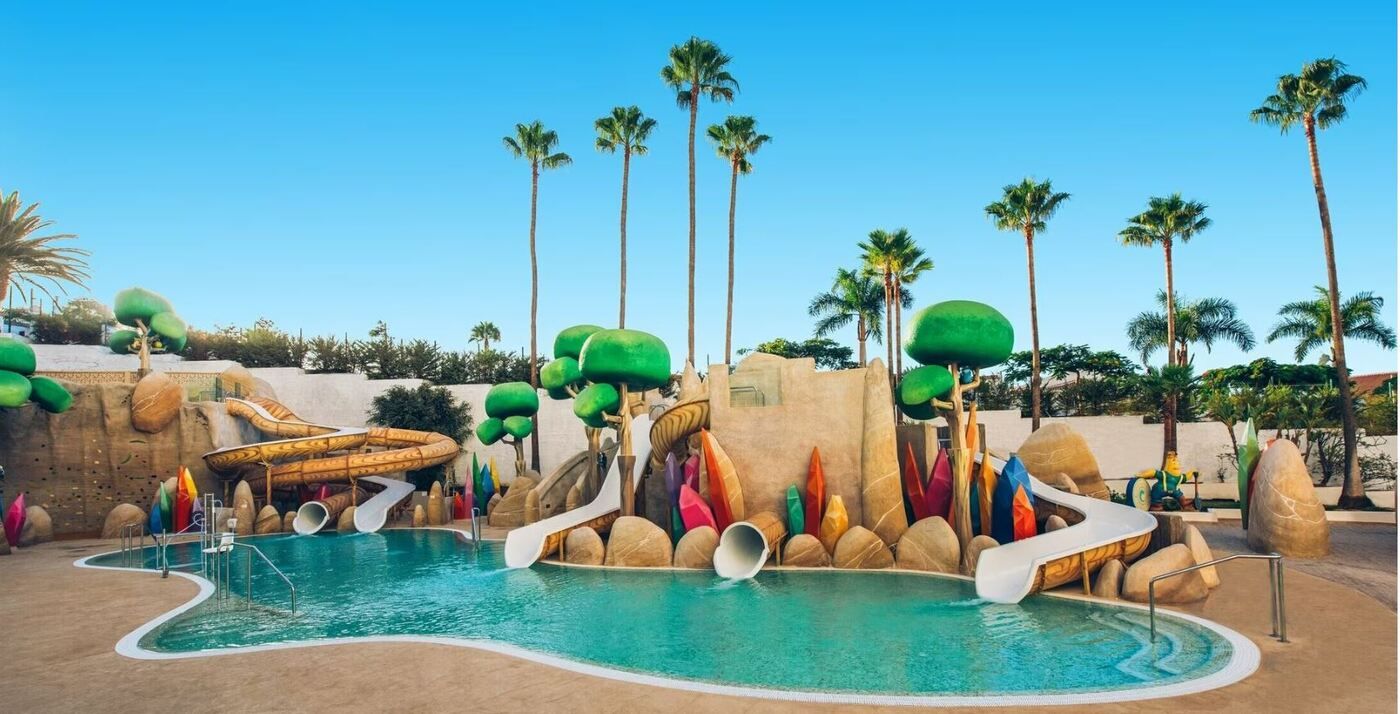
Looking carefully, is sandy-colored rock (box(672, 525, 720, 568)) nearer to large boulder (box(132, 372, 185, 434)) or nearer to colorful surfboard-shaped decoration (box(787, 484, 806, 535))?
colorful surfboard-shaped decoration (box(787, 484, 806, 535))

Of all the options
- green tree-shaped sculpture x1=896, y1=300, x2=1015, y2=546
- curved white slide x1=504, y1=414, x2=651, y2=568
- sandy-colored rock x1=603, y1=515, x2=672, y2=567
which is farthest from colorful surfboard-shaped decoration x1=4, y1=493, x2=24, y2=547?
green tree-shaped sculpture x1=896, y1=300, x2=1015, y2=546

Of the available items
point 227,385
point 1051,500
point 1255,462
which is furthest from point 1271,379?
point 227,385

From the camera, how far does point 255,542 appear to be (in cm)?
2344

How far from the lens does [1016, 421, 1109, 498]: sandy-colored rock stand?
21.3 metres

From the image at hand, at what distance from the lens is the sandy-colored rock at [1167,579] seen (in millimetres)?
11430

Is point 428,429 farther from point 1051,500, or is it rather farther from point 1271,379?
point 1271,379

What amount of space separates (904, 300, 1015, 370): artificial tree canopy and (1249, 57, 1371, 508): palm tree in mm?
15159

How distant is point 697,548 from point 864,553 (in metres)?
3.35

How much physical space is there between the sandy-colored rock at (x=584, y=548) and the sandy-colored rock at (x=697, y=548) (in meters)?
1.91

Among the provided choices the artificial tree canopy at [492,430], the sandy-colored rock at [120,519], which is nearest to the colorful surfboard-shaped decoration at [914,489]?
the artificial tree canopy at [492,430]

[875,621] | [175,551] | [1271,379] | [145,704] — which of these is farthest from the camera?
[1271,379]

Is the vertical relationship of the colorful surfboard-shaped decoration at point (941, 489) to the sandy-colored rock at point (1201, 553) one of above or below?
above

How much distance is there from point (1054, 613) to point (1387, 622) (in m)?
3.81

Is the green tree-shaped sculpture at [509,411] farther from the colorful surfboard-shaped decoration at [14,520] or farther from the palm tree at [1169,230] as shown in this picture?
the palm tree at [1169,230]
